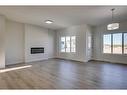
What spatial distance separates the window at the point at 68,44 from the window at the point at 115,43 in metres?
2.19

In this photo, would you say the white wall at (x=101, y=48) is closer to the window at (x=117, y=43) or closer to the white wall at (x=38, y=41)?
the window at (x=117, y=43)

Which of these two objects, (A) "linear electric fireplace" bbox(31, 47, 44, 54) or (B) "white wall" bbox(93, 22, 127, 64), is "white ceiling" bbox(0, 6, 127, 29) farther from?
(A) "linear electric fireplace" bbox(31, 47, 44, 54)

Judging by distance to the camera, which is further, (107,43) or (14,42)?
(107,43)

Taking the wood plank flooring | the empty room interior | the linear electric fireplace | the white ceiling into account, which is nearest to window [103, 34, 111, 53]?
the empty room interior

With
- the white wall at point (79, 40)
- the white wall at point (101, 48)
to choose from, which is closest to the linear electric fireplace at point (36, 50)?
the white wall at point (79, 40)

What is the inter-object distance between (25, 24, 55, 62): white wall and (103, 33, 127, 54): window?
4.30 meters

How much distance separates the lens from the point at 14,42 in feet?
23.6

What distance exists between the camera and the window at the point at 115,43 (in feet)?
24.5

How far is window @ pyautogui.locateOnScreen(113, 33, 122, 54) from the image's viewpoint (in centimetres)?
764

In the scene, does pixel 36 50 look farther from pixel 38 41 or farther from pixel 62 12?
pixel 62 12

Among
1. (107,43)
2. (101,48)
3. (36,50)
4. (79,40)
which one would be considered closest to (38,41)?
(36,50)

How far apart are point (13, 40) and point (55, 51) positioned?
13.7 feet

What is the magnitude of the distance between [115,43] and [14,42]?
6.37 meters
